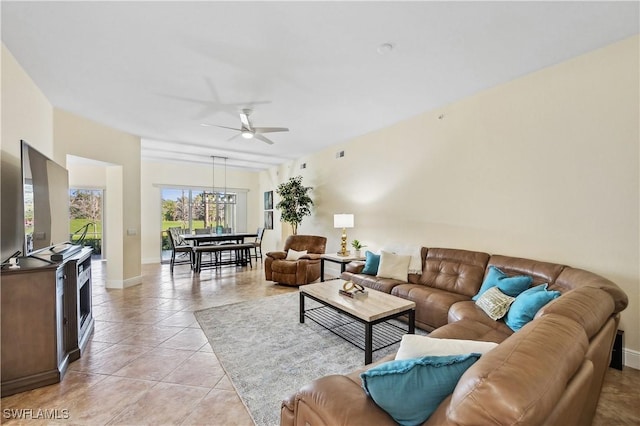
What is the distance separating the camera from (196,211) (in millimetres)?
8555

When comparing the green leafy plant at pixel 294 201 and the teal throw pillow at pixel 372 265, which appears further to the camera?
the green leafy plant at pixel 294 201

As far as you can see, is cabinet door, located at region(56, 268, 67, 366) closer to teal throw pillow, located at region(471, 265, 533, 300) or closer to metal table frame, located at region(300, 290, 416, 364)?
metal table frame, located at region(300, 290, 416, 364)

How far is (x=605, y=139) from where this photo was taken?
260 centimetres

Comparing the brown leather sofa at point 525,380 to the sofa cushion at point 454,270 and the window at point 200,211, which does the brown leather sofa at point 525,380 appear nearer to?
the sofa cushion at point 454,270

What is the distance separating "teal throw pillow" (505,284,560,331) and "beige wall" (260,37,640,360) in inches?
38.4

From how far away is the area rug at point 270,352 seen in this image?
2.12 metres

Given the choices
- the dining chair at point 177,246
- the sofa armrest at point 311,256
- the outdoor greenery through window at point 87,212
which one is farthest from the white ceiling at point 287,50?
the outdoor greenery through window at point 87,212

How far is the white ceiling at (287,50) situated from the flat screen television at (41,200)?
3.34 ft

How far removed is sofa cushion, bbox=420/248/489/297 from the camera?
3.19 metres

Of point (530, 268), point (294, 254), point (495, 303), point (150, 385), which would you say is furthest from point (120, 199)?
point (530, 268)

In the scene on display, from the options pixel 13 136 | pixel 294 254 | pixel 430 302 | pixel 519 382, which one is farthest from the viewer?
pixel 294 254

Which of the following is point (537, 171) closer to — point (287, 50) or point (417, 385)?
point (287, 50)

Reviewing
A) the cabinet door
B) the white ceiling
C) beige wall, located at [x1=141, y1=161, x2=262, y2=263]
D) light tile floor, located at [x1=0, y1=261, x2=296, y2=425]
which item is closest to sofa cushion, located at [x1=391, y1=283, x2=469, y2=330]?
light tile floor, located at [x1=0, y1=261, x2=296, y2=425]

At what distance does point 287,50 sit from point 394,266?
2933 millimetres
